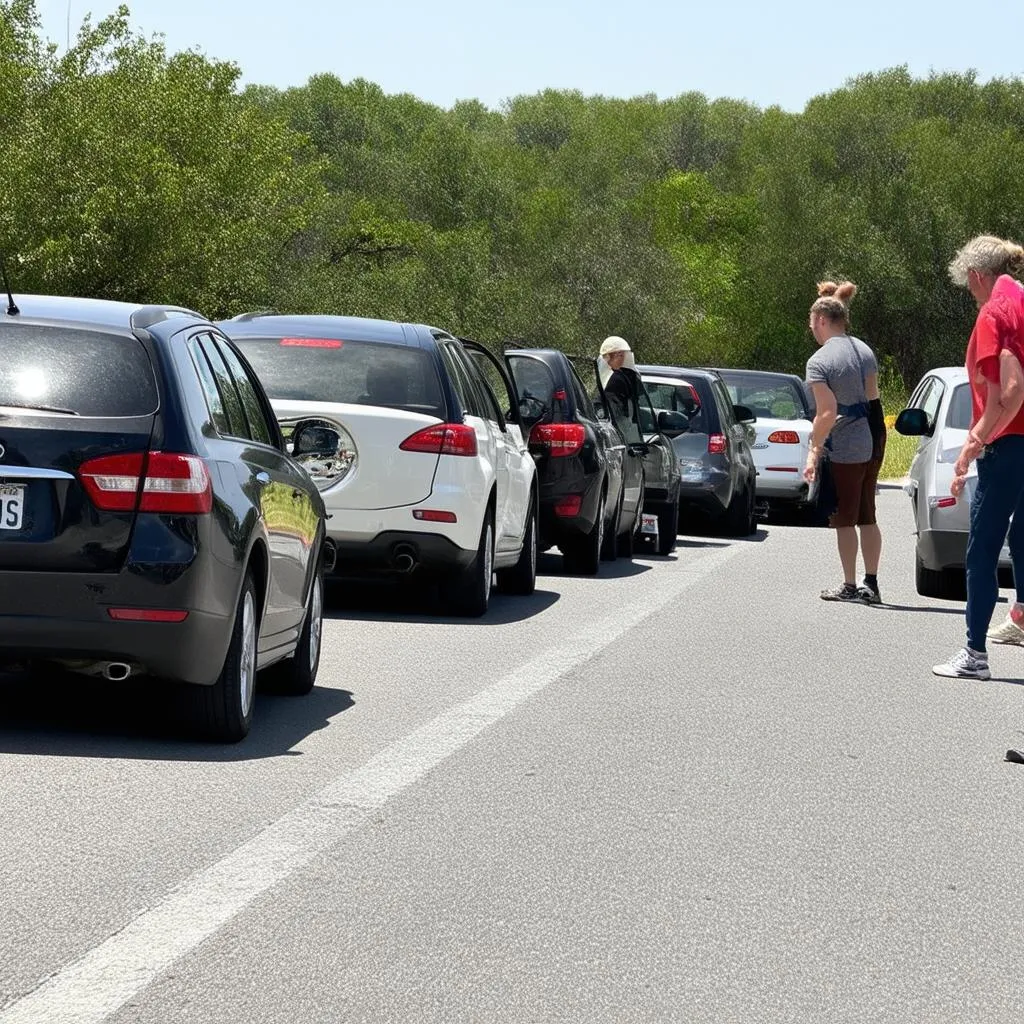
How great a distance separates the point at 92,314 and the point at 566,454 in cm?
838

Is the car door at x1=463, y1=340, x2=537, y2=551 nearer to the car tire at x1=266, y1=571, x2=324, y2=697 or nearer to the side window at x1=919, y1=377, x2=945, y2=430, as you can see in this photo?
the side window at x1=919, y1=377, x2=945, y2=430

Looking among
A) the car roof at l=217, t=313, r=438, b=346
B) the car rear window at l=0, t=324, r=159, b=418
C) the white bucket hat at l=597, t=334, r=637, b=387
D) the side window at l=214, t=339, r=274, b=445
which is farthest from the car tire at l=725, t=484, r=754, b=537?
the car rear window at l=0, t=324, r=159, b=418

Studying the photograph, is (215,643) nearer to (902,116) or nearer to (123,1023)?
(123,1023)

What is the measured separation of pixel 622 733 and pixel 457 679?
1.62 meters

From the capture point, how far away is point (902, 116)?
292 feet

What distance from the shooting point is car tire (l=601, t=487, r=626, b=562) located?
56.4 ft

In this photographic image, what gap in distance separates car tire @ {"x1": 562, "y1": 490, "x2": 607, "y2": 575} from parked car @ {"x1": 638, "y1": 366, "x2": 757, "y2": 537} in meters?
5.05

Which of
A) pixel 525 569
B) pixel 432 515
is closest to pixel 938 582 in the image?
pixel 525 569

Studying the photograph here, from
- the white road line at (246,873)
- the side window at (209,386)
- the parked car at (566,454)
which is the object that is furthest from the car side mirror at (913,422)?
the side window at (209,386)

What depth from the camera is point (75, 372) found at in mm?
7223

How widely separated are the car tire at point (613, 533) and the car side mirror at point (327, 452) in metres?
5.51

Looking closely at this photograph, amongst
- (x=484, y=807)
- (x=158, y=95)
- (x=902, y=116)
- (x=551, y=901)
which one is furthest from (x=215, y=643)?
(x=902, y=116)

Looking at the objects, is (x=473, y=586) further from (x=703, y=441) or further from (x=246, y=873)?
(x=703, y=441)

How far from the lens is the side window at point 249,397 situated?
8.40 m
